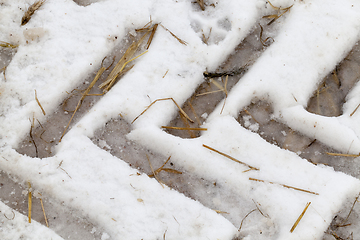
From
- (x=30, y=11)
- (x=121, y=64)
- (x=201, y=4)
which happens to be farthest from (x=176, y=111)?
(x=30, y=11)

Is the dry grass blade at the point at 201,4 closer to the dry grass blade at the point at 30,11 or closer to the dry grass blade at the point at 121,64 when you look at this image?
the dry grass blade at the point at 121,64

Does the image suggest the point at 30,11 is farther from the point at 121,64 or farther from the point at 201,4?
the point at 201,4

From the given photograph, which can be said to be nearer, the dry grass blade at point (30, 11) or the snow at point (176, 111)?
the snow at point (176, 111)

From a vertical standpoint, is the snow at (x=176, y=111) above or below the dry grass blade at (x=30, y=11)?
below

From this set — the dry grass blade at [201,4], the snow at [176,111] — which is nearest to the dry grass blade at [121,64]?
the snow at [176,111]

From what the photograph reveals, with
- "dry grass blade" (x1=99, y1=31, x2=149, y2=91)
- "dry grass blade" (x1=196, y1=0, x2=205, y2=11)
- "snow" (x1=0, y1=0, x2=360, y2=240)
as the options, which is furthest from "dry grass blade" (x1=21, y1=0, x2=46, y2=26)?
"dry grass blade" (x1=196, y1=0, x2=205, y2=11)

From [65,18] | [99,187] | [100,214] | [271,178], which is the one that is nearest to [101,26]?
Answer: [65,18]

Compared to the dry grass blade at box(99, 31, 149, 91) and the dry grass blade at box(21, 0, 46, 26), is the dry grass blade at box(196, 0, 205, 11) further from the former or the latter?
the dry grass blade at box(21, 0, 46, 26)
